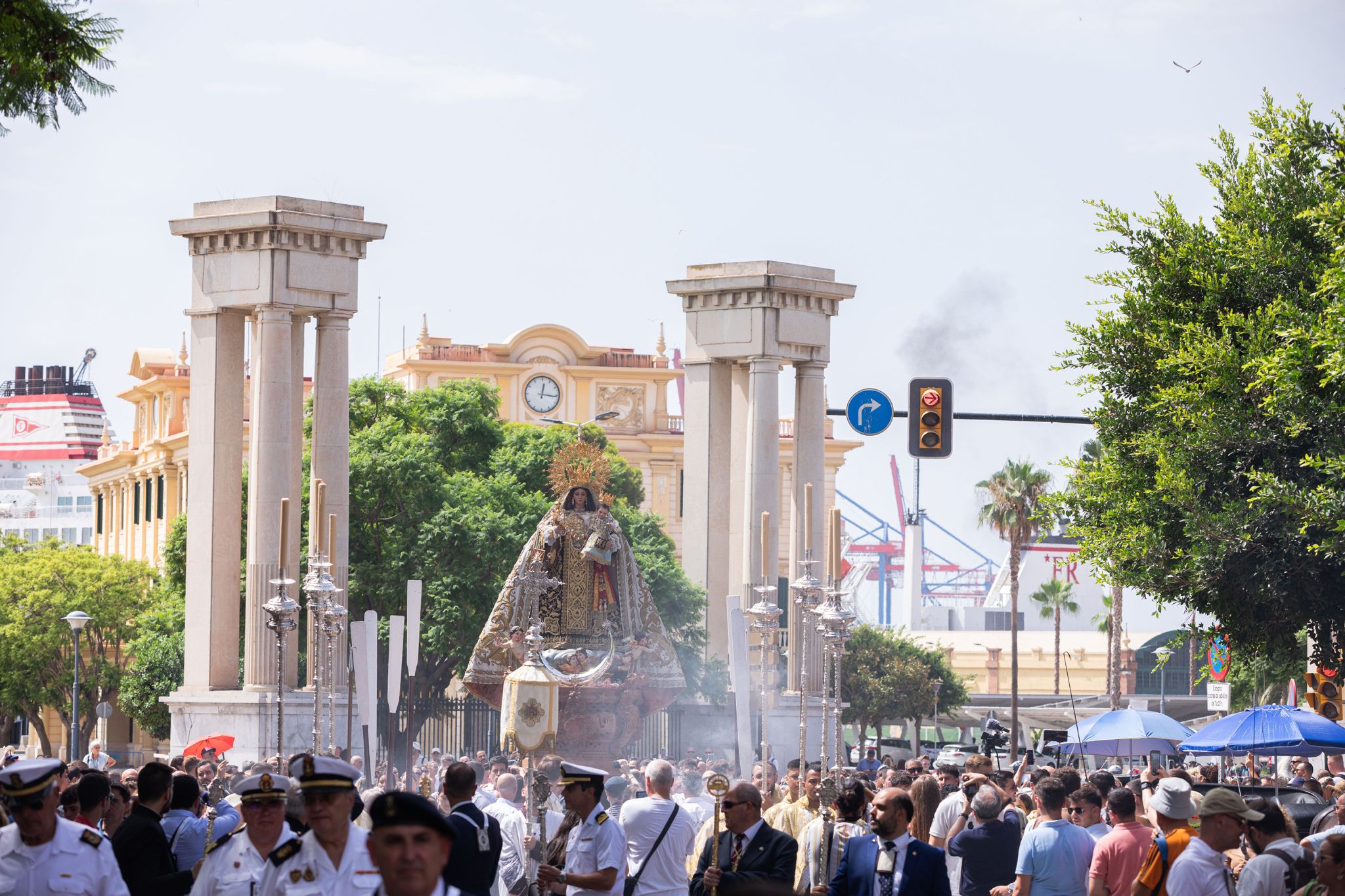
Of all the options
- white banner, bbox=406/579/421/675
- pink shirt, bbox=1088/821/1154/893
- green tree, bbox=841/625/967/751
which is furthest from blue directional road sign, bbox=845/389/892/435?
green tree, bbox=841/625/967/751

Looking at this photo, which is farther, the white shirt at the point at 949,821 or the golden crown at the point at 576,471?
the golden crown at the point at 576,471

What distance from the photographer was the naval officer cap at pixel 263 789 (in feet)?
32.2

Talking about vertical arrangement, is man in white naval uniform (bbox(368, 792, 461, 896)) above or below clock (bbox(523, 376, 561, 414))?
below

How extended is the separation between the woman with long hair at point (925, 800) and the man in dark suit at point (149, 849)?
526cm

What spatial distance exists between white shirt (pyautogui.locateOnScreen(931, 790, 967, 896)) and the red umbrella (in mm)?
17768

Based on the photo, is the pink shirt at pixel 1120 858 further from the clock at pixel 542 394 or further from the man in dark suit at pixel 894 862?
the clock at pixel 542 394

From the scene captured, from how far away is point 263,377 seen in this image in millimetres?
37812

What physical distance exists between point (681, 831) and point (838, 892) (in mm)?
1456

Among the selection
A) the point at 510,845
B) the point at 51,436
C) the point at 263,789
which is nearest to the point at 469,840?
the point at 263,789

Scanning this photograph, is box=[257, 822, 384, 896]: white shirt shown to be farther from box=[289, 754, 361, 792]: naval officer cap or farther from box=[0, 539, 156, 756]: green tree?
box=[0, 539, 156, 756]: green tree

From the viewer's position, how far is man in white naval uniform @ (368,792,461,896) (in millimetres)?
6961

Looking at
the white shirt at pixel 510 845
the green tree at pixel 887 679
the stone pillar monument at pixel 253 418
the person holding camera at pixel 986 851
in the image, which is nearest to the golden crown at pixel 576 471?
the stone pillar monument at pixel 253 418

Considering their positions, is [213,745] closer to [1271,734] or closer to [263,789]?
[1271,734]

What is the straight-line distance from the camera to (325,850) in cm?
859
